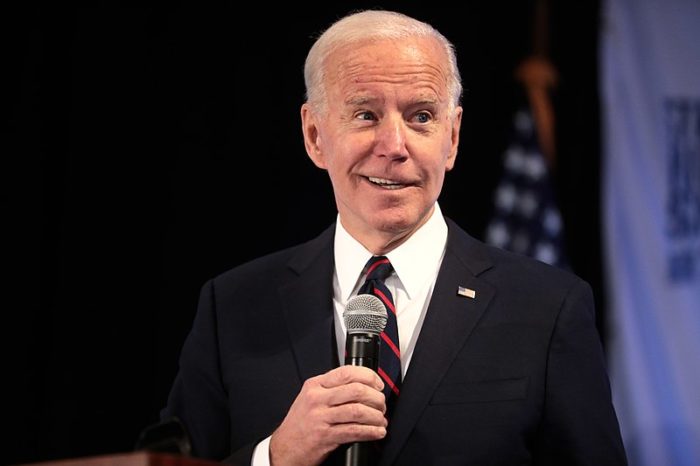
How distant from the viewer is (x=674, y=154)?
5000 mm

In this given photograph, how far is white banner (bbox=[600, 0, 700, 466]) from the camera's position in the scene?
193 inches

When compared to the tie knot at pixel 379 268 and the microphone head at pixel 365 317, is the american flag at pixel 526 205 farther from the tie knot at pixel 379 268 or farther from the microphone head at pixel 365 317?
the microphone head at pixel 365 317

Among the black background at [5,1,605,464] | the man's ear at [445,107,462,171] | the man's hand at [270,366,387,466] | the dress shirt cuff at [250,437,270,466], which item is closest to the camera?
the man's hand at [270,366,387,466]

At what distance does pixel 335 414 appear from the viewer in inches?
67.4

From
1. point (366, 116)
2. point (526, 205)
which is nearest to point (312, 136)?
point (366, 116)

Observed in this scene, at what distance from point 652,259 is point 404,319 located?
318 centimetres

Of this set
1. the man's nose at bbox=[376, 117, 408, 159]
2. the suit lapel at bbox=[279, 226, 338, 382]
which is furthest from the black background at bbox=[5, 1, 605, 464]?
the man's nose at bbox=[376, 117, 408, 159]

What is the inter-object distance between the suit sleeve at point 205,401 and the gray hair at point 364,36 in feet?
1.91

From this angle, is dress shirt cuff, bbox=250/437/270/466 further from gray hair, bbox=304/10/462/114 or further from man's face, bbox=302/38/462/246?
gray hair, bbox=304/10/462/114

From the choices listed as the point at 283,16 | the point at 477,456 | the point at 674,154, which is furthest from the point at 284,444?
the point at 674,154

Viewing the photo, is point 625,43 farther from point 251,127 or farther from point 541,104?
point 251,127

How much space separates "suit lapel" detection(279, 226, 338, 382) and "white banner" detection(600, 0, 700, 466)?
9.70 ft

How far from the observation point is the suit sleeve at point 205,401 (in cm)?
213

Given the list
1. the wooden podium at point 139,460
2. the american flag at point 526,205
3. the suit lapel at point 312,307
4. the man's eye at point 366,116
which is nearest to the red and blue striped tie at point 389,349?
the suit lapel at point 312,307
